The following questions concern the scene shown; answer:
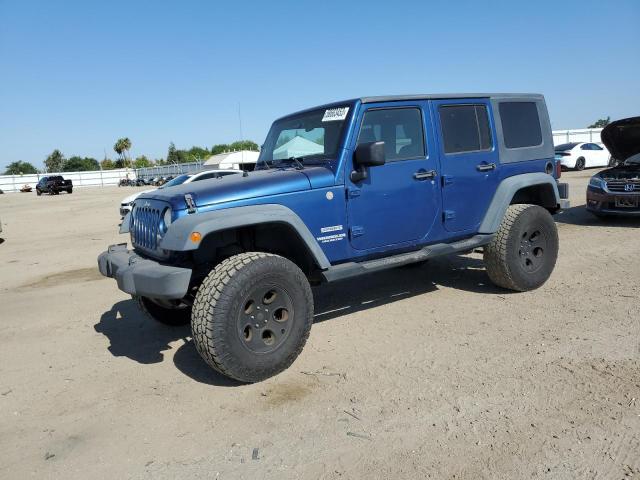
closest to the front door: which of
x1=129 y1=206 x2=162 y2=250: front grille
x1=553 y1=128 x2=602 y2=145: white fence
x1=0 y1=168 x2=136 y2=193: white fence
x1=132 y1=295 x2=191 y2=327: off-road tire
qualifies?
x1=129 y1=206 x2=162 y2=250: front grille

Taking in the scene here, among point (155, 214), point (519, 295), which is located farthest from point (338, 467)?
point (519, 295)

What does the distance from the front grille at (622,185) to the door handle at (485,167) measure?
5.35 metres

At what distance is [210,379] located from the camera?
3633mm

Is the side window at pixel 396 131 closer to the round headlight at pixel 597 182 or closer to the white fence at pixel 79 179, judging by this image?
the round headlight at pixel 597 182

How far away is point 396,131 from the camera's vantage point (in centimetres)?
438

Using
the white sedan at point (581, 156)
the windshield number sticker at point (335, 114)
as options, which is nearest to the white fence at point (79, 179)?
the white sedan at point (581, 156)

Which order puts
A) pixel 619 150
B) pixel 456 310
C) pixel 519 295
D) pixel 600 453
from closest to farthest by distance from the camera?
pixel 600 453, pixel 456 310, pixel 519 295, pixel 619 150

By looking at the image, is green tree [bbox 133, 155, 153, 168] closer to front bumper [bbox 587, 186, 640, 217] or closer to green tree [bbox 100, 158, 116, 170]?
green tree [bbox 100, 158, 116, 170]

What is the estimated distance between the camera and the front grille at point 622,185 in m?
8.65

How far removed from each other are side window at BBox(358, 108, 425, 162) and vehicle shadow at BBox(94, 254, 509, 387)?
1.68 m

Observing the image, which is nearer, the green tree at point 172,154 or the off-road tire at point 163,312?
the off-road tire at point 163,312

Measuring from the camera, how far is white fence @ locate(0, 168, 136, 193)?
6806cm

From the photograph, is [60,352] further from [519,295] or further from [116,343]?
[519,295]

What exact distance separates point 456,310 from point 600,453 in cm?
238
